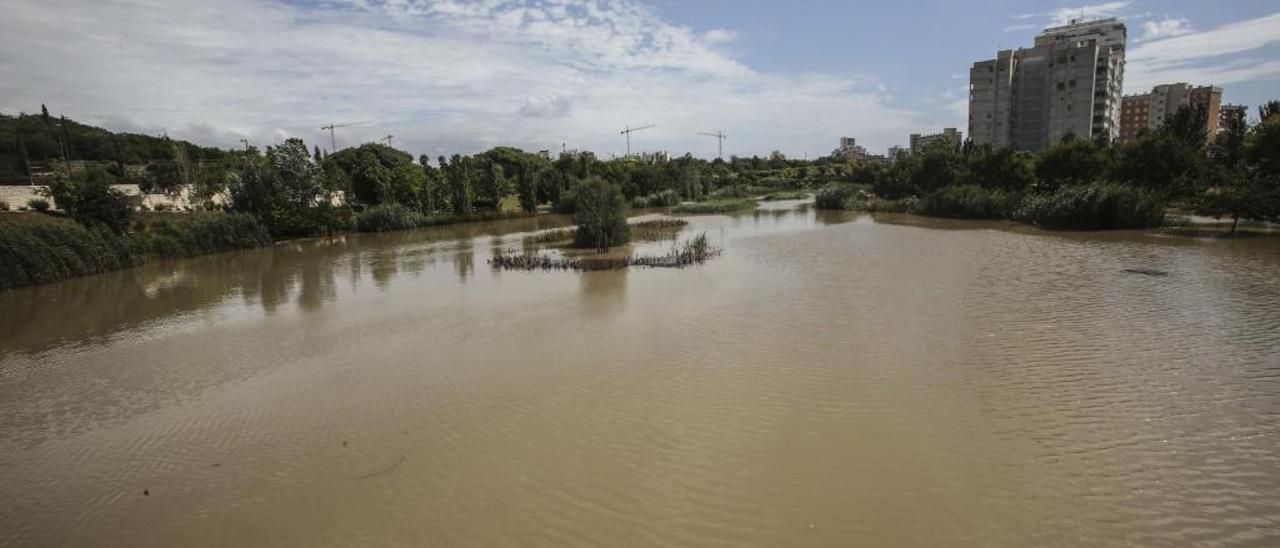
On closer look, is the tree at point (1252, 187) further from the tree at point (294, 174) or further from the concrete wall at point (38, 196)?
the concrete wall at point (38, 196)

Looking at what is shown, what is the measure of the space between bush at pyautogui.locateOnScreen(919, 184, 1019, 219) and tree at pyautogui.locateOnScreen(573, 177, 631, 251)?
21090 millimetres

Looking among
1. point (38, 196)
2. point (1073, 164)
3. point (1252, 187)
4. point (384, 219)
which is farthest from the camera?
point (384, 219)

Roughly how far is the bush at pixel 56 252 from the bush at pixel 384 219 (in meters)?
14.6

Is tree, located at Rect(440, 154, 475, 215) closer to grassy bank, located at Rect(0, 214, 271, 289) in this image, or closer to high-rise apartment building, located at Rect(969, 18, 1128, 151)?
grassy bank, located at Rect(0, 214, 271, 289)

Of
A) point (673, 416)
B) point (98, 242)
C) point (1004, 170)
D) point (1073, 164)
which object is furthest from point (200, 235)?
point (1073, 164)

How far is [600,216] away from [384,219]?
799 inches

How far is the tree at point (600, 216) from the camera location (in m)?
27.8

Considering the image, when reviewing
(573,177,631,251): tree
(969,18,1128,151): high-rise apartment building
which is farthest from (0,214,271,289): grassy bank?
(969,18,1128,151): high-rise apartment building

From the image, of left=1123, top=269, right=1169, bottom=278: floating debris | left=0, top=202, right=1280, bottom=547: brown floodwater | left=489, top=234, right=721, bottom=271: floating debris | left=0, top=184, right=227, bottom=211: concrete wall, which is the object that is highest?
left=0, top=184, right=227, bottom=211: concrete wall

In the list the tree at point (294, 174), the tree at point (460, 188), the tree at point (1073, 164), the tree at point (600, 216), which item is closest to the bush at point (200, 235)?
the tree at point (294, 174)

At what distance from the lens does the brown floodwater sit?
19.6ft

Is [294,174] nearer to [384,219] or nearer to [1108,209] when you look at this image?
[384,219]

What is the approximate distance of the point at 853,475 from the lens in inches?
260

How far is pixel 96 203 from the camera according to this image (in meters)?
26.5
